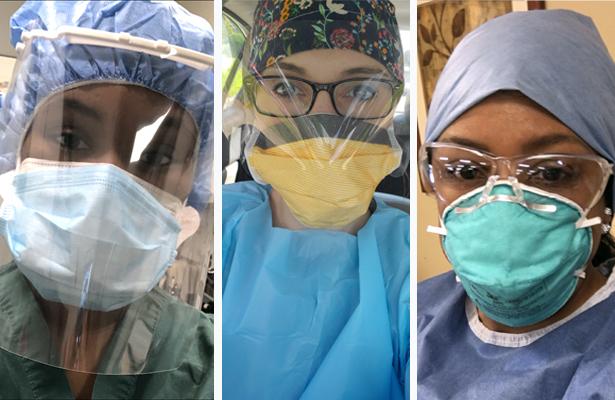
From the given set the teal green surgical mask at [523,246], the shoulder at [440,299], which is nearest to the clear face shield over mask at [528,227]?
the teal green surgical mask at [523,246]

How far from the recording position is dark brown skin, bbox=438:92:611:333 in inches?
36.8

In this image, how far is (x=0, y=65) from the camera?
3.82 ft

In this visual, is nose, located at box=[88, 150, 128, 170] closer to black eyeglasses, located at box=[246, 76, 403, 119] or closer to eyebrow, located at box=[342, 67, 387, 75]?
black eyeglasses, located at box=[246, 76, 403, 119]

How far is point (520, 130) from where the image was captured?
940mm

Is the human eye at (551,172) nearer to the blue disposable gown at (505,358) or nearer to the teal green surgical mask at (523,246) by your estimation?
the teal green surgical mask at (523,246)

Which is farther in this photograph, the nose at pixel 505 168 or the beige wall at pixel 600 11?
the beige wall at pixel 600 11

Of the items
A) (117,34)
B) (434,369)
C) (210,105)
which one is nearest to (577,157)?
(434,369)

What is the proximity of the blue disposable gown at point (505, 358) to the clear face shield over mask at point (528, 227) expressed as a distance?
0.06 metres

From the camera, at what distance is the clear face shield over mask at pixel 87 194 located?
962 millimetres

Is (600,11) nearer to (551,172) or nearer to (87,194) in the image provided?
(551,172)

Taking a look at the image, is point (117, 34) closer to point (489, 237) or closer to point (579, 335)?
point (489, 237)

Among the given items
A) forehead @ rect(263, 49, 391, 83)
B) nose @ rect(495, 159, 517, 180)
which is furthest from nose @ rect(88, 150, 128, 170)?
nose @ rect(495, 159, 517, 180)

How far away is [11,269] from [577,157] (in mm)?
973

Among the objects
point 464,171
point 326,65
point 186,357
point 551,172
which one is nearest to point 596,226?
point 551,172
